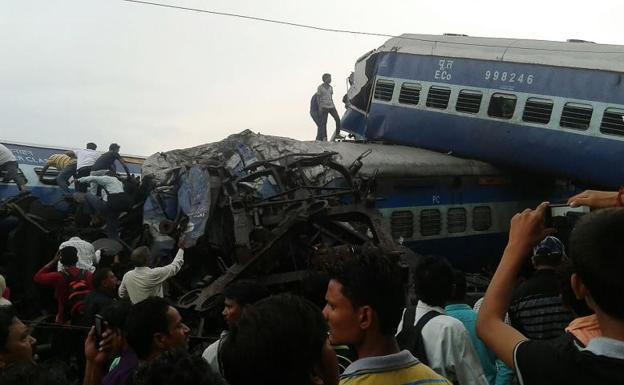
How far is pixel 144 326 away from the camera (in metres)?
3.07

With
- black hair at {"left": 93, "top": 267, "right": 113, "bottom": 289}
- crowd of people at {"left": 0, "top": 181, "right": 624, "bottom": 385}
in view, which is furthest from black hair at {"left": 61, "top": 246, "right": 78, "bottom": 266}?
crowd of people at {"left": 0, "top": 181, "right": 624, "bottom": 385}

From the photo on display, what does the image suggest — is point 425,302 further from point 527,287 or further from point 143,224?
point 143,224

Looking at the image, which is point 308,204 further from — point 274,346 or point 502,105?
point 274,346

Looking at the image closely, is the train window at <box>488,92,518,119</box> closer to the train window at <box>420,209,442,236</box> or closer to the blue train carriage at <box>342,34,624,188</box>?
the blue train carriage at <box>342,34,624,188</box>

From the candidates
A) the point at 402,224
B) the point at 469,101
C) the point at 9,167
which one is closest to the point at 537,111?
the point at 469,101

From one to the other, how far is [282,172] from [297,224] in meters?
1.63

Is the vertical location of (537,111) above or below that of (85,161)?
above

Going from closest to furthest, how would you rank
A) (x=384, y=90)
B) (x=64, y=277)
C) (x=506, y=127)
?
(x=64, y=277) → (x=506, y=127) → (x=384, y=90)

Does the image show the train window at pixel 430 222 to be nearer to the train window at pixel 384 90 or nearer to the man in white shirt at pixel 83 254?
the train window at pixel 384 90

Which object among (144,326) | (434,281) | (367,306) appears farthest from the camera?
(434,281)

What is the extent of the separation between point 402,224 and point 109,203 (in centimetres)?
514

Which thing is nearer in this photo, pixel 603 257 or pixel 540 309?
pixel 603 257

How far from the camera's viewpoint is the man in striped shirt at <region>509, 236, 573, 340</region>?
3.70 metres

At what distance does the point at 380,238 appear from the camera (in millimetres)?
8195
